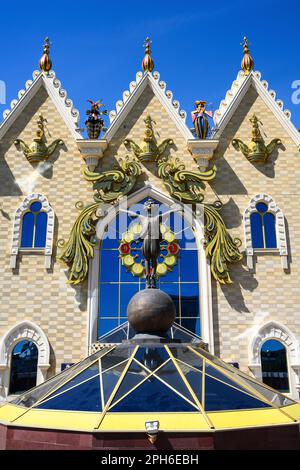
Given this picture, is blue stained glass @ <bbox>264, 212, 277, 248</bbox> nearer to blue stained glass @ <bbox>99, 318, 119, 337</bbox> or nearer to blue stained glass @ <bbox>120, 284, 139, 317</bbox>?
blue stained glass @ <bbox>120, 284, 139, 317</bbox>

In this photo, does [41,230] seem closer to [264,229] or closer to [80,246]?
[80,246]

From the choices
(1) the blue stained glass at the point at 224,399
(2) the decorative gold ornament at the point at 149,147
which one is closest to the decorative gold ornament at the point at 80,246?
(2) the decorative gold ornament at the point at 149,147

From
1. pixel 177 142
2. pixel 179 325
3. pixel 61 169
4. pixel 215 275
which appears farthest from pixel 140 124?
pixel 179 325

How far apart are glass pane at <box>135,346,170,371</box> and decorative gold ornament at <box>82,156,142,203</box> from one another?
10.1 meters

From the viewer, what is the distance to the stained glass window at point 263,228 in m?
16.8

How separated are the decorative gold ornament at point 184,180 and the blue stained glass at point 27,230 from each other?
550cm

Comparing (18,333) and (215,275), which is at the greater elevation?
(215,275)

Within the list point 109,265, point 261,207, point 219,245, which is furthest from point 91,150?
point 261,207

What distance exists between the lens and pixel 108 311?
51.9 feet

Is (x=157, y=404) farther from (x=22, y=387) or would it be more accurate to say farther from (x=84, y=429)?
(x=22, y=387)

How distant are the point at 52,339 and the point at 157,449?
35.4 ft

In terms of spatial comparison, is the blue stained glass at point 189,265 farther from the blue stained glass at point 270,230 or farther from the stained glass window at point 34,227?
the stained glass window at point 34,227

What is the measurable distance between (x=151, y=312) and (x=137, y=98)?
42.3ft

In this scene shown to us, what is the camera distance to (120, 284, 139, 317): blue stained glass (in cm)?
1586
